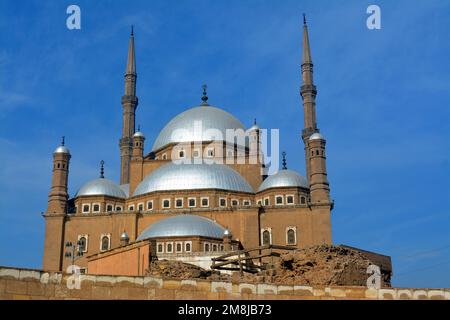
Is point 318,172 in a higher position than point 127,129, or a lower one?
lower

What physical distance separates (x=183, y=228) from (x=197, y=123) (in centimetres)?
1355

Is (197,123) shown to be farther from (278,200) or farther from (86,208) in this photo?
(86,208)

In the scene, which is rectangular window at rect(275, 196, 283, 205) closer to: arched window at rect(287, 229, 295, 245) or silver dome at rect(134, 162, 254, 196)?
silver dome at rect(134, 162, 254, 196)

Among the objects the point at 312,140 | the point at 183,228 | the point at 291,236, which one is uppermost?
the point at 312,140

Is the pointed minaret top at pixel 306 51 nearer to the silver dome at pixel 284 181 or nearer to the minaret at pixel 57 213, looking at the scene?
the silver dome at pixel 284 181

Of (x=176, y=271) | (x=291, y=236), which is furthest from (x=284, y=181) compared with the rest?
(x=176, y=271)

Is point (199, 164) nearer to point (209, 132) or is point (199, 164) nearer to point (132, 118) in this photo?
point (209, 132)

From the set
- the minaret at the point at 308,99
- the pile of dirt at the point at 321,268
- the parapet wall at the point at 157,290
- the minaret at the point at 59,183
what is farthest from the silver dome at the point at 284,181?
the parapet wall at the point at 157,290

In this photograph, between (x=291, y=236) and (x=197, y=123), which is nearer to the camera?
(x=291, y=236)

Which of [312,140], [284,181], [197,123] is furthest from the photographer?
[197,123]

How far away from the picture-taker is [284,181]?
3838 cm

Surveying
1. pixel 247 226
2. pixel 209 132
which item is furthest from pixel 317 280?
pixel 209 132

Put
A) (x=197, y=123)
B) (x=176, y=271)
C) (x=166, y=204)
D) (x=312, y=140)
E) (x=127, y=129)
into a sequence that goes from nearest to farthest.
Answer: (x=176, y=271) < (x=312, y=140) < (x=166, y=204) < (x=197, y=123) < (x=127, y=129)

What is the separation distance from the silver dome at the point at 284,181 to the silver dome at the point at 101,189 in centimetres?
930
